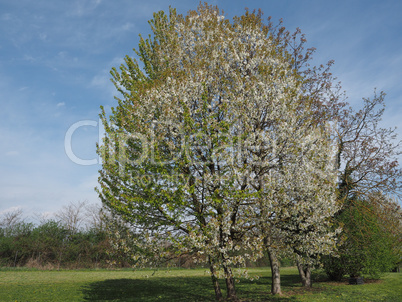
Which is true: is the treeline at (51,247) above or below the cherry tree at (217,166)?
below

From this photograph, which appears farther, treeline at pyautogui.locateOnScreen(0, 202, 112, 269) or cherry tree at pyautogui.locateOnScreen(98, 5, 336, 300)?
treeline at pyautogui.locateOnScreen(0, 202, 112, 269)

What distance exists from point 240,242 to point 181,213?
3075 mm

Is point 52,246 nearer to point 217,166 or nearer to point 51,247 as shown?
point 51,247

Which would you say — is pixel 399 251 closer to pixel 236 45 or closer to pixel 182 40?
pixel 236 45

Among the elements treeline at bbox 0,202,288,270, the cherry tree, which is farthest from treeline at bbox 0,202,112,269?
the cherry tree

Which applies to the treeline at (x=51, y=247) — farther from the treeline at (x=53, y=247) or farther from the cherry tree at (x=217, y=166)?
the cherry tree at (x=217, y=166)

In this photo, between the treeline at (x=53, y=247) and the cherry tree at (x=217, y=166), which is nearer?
the cherry tree at (x=217, y=166)

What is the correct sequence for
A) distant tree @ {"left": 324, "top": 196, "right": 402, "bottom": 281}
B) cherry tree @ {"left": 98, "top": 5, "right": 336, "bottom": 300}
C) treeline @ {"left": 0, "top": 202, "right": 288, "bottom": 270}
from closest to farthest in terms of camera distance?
cherry tree @ {"left": 98, "top": 5, "right": 336, "bottom": 300} < distant tree @ {"left": 324, "top": 196, "right": 402, "bottom": 281} < treeline @ {"left": 0, "top": 202, "right": 288, "bottom": 270}

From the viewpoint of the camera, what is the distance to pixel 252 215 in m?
11.9

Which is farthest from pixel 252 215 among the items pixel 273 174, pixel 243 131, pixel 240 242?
pixel 243 131

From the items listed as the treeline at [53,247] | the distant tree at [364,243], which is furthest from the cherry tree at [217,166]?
the treeline at [53,247]

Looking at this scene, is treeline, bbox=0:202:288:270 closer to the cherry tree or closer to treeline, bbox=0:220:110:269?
treeline, bbox=0:220:110:269

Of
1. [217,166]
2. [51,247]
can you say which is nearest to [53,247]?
[51,247]

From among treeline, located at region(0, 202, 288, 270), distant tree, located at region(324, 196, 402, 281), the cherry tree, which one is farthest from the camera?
treeline, located at region(0, 202, 288, 270)
